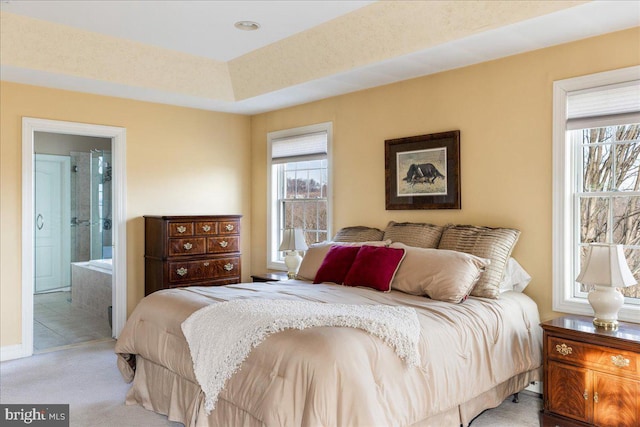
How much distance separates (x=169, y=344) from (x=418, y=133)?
8.91 ft

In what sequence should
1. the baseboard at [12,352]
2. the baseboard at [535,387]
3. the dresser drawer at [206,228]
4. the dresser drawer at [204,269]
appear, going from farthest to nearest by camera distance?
the dresser drawer at [206,228]
the dresser drawer at [204,269]
the baseboard at [12,352]
the baseboard at [535,387]

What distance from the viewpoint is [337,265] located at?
152 inches

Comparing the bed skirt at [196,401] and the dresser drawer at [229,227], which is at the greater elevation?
the dresser drawer at [229,227]

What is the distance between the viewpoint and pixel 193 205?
5727 mm

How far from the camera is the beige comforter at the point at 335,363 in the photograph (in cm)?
210

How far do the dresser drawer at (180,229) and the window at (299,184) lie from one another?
→ 1.17 metres

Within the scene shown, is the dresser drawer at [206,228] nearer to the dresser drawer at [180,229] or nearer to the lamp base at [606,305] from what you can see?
the dresser drawer at [180,229]

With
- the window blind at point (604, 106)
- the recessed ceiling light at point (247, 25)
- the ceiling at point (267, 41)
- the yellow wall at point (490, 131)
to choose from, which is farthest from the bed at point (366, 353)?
the recessed ceiling light at point (247, 25)

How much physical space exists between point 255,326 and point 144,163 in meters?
3.43

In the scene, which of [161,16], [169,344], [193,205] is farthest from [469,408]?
[193,205]

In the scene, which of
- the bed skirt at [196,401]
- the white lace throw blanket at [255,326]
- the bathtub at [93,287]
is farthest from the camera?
the bathtub at [93,287]

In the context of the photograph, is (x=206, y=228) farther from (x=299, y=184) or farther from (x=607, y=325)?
(x=607, y=325)

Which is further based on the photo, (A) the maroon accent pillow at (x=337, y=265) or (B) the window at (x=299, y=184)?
(B) the window at (x=299, y=184)

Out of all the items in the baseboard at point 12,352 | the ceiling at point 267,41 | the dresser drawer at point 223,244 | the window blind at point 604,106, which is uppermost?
the ceiling at point 267,41
